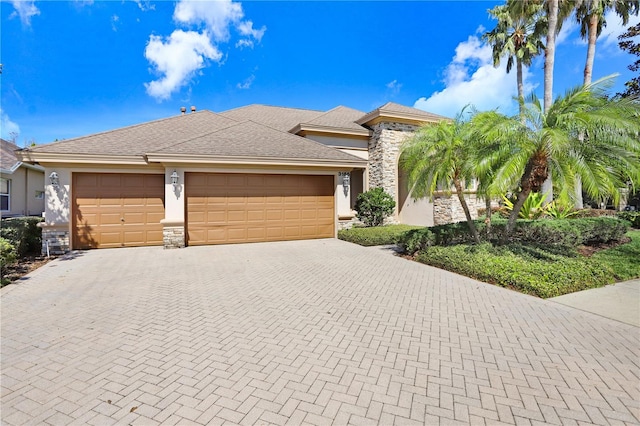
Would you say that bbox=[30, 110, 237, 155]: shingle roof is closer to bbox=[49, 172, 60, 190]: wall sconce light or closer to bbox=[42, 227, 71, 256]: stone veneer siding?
bbox=[49, 172, 60, 190]: wall sconce light

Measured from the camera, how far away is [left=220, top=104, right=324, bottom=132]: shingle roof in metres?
17.7

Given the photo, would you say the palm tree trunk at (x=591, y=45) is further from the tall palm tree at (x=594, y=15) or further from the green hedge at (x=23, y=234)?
the green hedge at (x=23, y=234)

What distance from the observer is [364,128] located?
15805 mm

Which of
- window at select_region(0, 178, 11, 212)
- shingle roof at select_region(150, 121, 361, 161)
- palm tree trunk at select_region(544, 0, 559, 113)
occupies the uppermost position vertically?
palm tree trunk at select_region(544, 0, 559, 113)

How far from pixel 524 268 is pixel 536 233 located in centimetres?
462

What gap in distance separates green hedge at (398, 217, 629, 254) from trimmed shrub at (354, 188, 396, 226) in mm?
3121

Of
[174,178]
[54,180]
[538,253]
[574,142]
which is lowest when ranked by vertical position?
[538,253]

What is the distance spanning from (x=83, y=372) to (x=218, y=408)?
176 centimetres

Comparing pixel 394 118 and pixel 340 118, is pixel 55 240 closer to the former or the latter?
pixel 340 118

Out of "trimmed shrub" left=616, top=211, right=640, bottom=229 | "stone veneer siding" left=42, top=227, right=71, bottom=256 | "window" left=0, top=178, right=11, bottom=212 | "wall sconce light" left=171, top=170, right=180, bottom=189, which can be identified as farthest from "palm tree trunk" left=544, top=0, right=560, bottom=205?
"window" left=0, top=178, right=11, bottom=212

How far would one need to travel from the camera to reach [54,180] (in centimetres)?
1020

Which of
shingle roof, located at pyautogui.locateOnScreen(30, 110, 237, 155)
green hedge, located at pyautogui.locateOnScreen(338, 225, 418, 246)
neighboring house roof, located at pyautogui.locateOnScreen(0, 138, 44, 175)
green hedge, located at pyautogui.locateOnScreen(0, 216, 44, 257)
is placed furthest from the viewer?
neighboring house roof, located at pyautogui.locateOnScreen(0, 138, 44, 175)

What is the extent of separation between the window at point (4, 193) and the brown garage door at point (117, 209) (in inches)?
277

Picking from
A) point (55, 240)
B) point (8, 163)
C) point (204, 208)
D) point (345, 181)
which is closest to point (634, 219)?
point (345, 181)
